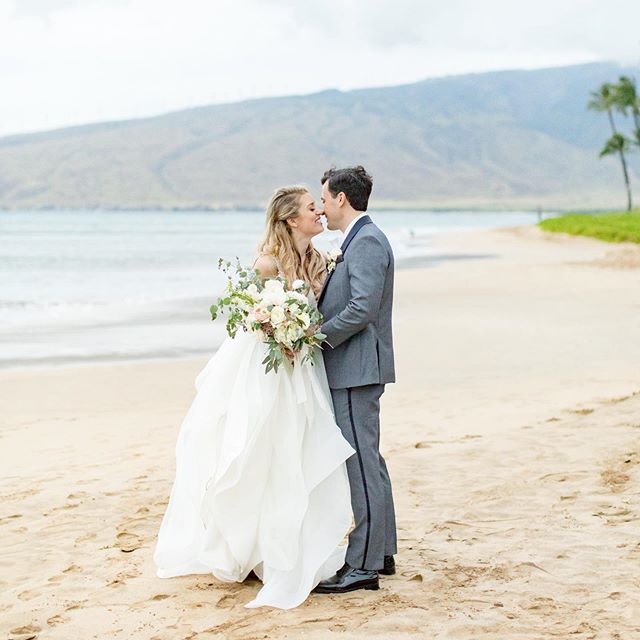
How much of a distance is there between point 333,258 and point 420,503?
7.37 feet

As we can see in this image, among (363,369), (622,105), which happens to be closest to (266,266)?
(363,369)

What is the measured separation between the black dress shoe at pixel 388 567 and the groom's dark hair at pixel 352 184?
5.48 feet

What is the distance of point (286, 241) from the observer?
487 centimetres

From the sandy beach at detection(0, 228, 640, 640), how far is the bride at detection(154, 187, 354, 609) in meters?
0.21

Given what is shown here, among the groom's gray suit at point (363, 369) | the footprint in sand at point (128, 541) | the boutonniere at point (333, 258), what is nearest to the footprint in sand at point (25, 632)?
the footprint in sand at point (128, 541)

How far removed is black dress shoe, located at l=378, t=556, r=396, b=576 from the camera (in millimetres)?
5012

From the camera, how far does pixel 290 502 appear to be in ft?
15.2

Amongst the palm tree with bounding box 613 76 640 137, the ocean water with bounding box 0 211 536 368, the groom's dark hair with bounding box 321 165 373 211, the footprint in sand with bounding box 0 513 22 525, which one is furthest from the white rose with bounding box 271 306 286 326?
the palm tree with bounding box 613 76 640 137

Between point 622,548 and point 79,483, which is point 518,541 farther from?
point 79,483

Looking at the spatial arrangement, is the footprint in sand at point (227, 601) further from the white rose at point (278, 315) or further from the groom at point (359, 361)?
the white rose at point (278, 315)

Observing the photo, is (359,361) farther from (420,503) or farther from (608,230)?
(608,230)

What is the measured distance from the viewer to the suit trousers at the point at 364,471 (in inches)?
186

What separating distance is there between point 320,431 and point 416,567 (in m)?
0.97

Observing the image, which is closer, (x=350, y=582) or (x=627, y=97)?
(x=350, y=582)
